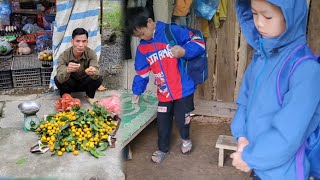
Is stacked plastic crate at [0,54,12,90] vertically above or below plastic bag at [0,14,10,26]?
below

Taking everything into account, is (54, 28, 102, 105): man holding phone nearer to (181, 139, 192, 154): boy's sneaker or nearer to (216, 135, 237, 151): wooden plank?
(181, 139, 192, 154): boy's sneaker

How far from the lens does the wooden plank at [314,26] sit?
339 centimetres

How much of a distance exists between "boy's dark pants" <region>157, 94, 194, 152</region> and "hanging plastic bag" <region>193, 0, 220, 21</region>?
913 mm

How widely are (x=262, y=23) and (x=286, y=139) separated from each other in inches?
15.1

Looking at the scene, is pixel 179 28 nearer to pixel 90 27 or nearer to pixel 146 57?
pixel 146 57

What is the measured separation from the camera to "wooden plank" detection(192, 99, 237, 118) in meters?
4.13

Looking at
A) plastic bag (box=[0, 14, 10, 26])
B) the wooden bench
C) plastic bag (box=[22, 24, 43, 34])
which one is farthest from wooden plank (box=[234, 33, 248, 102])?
plastic bag (box=[0, 14, 10, 26])

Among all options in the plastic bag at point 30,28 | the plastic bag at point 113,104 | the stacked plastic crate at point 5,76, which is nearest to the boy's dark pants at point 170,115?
the plastic bag at point 113,104

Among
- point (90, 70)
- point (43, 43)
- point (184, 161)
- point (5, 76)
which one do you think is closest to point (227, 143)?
point (184, 161)

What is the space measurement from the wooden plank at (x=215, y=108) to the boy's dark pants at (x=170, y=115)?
817 millimetres

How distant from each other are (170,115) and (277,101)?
2.17 metres

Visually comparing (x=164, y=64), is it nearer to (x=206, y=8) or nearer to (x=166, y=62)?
(x=166, y=62)

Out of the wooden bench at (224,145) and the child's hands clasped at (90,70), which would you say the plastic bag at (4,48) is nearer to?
the child's hands clasped at (90,70)

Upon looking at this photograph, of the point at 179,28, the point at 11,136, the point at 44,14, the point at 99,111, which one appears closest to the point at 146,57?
the point at 179,28
